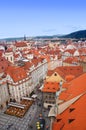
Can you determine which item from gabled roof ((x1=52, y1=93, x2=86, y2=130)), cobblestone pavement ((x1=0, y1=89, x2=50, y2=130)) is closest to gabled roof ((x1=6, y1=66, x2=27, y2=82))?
cobblestone pavement ((x1=0, y1=89, x2=50, y2=130))

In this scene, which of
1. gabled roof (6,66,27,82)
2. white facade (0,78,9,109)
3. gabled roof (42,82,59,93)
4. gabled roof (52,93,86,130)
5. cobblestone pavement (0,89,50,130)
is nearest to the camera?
gabled roof (52,93,86,130)

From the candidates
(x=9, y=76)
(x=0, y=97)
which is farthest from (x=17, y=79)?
(x=0, y=97)

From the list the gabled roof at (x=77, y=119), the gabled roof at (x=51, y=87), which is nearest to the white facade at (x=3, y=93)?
the gabled roof at (x=51, y=87)

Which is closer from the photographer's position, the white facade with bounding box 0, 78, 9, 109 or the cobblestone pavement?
the cobblestone pavement

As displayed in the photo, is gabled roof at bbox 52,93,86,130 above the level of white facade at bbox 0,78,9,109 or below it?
above

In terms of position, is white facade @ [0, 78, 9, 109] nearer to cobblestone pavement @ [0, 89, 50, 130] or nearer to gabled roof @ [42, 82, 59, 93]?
cobblestone pavement @ [0, 89, 50, 130]

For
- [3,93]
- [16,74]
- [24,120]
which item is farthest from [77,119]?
[16,74]

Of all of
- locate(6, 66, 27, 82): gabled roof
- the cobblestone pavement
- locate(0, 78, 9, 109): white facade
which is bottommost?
the cobblestone pavement

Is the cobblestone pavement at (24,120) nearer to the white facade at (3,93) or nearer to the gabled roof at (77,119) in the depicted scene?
the white facade at (3,93)
